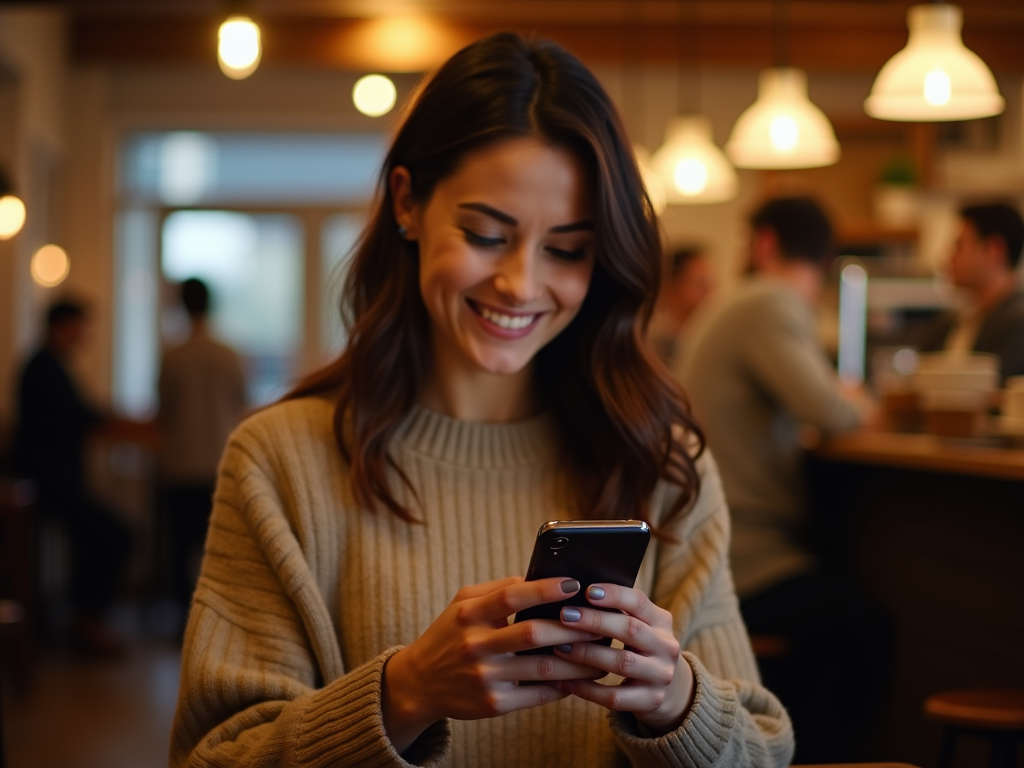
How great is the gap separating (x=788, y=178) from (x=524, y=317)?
726cm

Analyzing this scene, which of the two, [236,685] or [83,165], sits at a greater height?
[83,165]

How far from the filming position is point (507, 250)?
5.09 ft

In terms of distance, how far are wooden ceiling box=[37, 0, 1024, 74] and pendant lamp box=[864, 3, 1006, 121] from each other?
13.2ft

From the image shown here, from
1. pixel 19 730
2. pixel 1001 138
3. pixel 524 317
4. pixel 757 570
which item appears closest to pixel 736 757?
pixel 524 317

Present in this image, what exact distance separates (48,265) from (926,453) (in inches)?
241

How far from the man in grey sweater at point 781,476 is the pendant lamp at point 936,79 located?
0.68 m

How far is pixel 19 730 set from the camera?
4668 mm

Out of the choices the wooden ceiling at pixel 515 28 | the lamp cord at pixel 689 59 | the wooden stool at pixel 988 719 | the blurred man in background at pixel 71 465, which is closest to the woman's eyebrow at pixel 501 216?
the wooden stool at pixel 988 719

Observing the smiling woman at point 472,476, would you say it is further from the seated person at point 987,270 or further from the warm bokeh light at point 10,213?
the seated person at point 987,270

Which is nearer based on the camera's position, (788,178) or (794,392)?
(794,392)

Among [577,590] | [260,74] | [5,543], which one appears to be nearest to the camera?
[577,590]

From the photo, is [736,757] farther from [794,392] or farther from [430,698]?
[794,392]

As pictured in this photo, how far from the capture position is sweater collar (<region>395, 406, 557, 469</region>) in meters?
1.68

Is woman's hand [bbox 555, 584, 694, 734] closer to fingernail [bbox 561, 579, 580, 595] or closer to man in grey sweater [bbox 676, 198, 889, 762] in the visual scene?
fingernail [bbox 561, 579, 580, 595]
